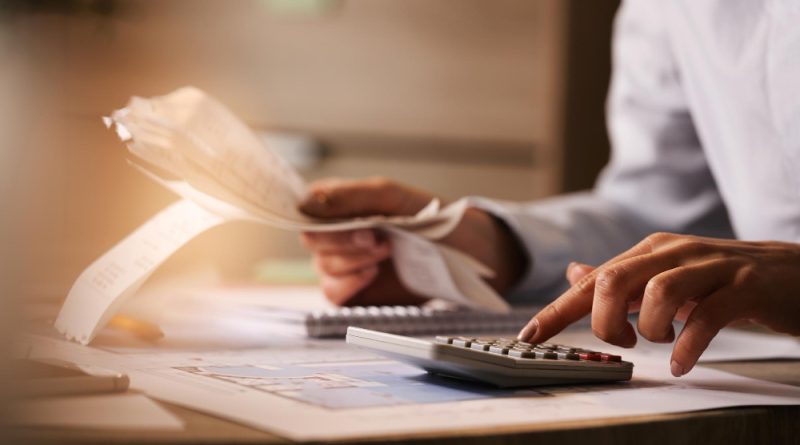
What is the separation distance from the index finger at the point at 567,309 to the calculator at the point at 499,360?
0.10 feet

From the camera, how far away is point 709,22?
0.93m

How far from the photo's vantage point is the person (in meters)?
0.54

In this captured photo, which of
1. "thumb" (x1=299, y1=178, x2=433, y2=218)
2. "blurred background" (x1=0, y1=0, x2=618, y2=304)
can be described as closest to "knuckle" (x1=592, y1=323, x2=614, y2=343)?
"thumb" (x1=299, y1=178, x2=433, y2=218)

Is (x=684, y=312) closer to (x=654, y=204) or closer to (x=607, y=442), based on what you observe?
(x=607, y=442)

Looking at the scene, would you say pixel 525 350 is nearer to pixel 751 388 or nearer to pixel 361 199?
pixel 751 388

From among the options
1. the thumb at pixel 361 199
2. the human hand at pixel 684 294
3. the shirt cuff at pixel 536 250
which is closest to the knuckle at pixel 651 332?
the human hand at pixel 684 294

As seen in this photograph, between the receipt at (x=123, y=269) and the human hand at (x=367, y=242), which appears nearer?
the receipt at (x=123, y=269)

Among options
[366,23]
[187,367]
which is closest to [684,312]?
[187,367]

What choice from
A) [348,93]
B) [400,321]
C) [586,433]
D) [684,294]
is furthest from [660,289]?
[348,93]

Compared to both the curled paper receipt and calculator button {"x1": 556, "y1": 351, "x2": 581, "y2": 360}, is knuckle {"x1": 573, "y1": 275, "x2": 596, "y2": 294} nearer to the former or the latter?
calculator button {"x1": 556, "y1": 351, "x2": 581, "y2": 360}

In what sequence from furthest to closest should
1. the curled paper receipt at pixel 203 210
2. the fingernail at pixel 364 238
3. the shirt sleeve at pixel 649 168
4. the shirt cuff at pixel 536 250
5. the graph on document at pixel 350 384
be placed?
the shirt sleeve at pixel 649 168 < the shirt cuff at pixel 536 250 < the fingernail at pixel 364 238 < the curled paper receipt at pixel 203 210 < the graph on document at pixel 350 384

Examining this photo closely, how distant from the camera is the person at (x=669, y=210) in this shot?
1.78ft

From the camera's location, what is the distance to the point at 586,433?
39cm

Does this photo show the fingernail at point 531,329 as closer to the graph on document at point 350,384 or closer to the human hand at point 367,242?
the graph on document at point 350,384
